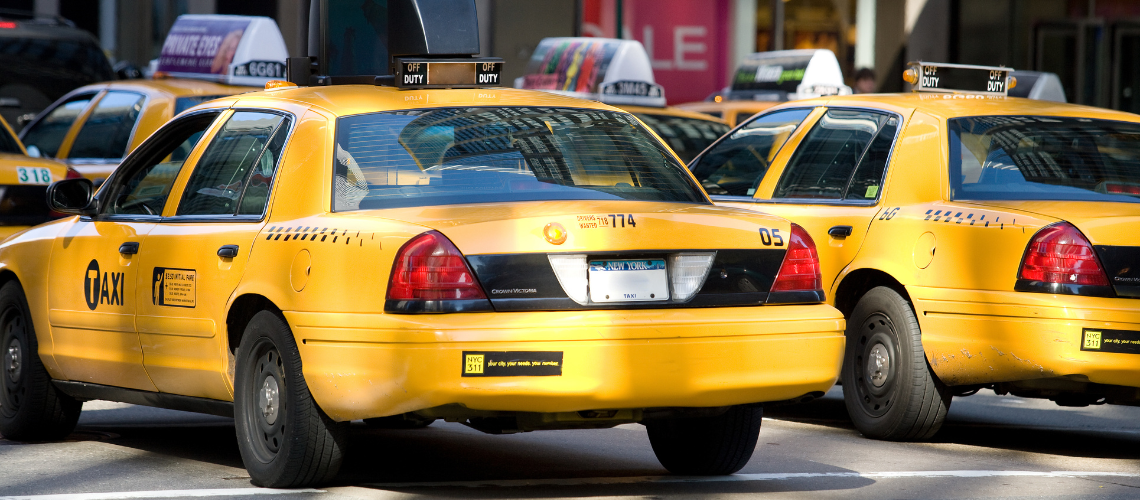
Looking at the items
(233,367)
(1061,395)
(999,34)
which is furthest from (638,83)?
(999,34)

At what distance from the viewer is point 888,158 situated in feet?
25.1

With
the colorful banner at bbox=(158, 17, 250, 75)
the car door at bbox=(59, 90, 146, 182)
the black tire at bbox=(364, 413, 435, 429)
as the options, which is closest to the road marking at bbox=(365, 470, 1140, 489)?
the black tire at bbox=(364, 413, 435, 429)

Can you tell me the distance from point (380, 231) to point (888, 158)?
316 cm

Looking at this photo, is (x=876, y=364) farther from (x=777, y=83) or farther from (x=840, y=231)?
(x=777, y=83)

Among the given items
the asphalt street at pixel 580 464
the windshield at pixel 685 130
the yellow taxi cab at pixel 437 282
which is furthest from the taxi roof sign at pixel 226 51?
the yellow taxi cab at pixel 437 282

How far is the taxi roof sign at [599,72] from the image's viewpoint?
14.1 meters

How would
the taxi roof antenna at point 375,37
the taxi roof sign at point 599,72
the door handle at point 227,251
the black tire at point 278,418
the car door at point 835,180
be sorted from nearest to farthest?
the black tire at point 278,418
the door handle at point 227,251
the car door at point 835,180
the taxi roof antenna at point 375,37
the taxi roof sign at point 599,72

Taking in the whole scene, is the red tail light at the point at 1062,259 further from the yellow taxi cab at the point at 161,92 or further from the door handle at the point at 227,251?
the yellow taxi cab at the point at 161,92

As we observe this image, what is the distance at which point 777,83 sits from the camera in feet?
51.0

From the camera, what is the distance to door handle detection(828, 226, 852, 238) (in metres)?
7.62

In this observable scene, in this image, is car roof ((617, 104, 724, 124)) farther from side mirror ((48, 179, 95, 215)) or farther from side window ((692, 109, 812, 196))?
side mirror ((48, 179, 95, 215))

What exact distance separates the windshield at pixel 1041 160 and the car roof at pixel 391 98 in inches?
73.3

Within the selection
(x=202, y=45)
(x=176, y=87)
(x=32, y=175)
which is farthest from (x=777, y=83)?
(x=32, y=175)

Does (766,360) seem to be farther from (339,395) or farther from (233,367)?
(233,367)
